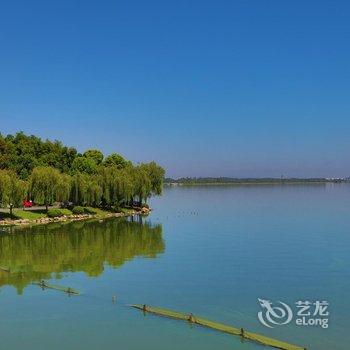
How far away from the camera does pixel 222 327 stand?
17.5m

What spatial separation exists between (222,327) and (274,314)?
2794 mm

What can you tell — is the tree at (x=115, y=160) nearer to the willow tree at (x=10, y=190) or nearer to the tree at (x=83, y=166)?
the tree at (x=83, y=166)

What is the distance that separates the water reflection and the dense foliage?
6624 millimetres

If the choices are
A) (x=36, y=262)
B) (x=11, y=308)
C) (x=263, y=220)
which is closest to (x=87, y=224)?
(x=263, y=220)

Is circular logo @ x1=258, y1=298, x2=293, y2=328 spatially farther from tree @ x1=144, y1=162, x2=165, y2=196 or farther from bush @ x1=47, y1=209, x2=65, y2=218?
tree @ x1=144, y1=162, x2=165, y2=196

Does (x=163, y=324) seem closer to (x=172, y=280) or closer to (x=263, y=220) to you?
(x=172, y=280)

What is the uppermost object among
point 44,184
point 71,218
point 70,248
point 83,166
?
point 83,166

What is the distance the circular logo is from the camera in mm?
18297

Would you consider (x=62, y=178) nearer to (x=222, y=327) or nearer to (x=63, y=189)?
(x=63, y=189)

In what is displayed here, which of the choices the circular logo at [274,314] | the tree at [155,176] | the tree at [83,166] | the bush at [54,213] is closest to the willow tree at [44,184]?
the bush at [54,213]

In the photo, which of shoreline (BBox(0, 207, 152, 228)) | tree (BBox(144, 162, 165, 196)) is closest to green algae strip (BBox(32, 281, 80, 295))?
shoreline (BBox(0, 207, 152, 228))

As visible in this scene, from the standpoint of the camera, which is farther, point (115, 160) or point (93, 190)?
point (115, 160)

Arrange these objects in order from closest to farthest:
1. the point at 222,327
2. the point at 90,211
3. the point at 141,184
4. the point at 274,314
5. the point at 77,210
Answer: the point at 222,327 < the point at 274,314 < the point at 77,210 < the point at 90,211 < the point at 141,184

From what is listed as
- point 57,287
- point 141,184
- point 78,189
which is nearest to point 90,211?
point 78,189
